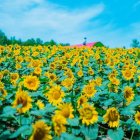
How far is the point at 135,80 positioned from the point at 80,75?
43.5 inches

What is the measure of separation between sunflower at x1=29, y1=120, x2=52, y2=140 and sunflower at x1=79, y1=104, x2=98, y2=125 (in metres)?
0.87

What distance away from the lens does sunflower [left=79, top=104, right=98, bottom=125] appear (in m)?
4.21

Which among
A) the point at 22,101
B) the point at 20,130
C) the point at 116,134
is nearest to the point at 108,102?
the point at 116,134

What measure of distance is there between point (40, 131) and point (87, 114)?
0.95 metres

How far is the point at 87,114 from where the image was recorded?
4223 mm

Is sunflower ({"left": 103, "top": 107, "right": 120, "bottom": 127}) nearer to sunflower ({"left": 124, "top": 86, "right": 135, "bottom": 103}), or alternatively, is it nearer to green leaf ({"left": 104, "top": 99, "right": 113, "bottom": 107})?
sunflower ({"left": 124, "top": 86, "right": 135, "bottom": 103})

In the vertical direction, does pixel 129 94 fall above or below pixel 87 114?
above

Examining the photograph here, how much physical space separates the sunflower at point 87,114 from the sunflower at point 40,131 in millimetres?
868

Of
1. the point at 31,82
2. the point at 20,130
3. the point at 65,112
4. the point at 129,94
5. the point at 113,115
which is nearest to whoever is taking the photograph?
the point at 20,130

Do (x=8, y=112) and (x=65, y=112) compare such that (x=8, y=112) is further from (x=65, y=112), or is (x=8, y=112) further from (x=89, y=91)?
(x=89, y=91)

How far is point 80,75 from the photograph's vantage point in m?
8.55

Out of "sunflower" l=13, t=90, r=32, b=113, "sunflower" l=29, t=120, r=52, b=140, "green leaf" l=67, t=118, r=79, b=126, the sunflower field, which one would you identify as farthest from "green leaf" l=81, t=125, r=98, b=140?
"sunflower" l=29, t=120, r=52, b=140

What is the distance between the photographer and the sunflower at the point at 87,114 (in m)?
4.21

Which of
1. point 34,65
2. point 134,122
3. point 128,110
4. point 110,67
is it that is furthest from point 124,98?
point 110,67
